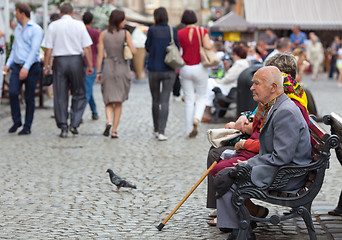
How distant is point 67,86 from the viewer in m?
12.1

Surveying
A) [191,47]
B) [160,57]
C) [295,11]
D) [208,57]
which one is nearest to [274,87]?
[295,11]

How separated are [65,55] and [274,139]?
23.4ft

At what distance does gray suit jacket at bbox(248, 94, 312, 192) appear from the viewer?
516 cm

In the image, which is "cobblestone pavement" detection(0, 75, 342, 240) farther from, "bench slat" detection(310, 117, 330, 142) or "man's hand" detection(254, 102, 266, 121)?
"man's hand" detection(254, 102, 266, 121)

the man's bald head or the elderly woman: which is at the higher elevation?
the man's bald head

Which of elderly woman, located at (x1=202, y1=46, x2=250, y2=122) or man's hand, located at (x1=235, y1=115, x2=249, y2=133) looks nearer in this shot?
man's hand, located at (x1=235, y1=115, x2=249, y2=133)

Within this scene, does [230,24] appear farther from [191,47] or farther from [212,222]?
[212,222]

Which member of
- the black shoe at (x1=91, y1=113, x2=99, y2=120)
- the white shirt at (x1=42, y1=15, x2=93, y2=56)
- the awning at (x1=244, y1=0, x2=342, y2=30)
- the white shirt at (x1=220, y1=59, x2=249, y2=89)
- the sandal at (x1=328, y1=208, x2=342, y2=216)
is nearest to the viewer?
the sandal at (x1=328, y1=208, x2=342, y2=216)

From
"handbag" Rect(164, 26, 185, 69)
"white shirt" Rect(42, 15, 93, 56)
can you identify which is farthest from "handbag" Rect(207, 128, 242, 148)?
"white shirt" Rect(42, 15, 93, 56)

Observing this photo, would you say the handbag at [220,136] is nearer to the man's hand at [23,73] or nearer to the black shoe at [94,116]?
the man's hand at [23,73]

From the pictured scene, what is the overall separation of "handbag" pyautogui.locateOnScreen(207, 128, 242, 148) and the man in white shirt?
6.10 meters

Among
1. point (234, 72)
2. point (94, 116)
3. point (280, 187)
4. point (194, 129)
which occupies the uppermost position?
point (280, 187)

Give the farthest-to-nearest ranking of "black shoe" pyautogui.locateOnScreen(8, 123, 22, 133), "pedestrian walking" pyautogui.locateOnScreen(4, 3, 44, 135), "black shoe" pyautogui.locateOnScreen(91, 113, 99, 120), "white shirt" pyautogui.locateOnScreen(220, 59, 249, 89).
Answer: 1. "black shoe" pyautogui.locateOnScreen(91, 113, 99, 120)
2. "white shirt" pyautogui.locateOnScreen(220, 59, 249, 89)
3. "black shoe" pyautogui.locateOnScreen(8, 123, 22, 133)
4. "pedestrian walking" pyautogui.locateOnScreen(4, 3, 44, 135)

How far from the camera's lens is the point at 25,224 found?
6.16 metres
